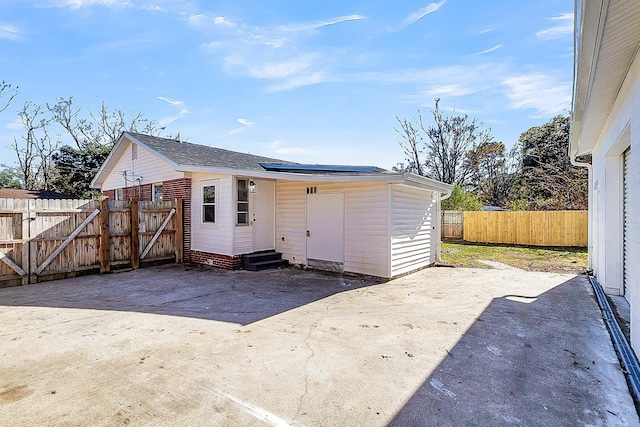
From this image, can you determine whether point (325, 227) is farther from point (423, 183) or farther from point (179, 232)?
point (179, 232)

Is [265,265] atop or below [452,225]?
below

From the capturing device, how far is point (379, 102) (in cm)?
1655

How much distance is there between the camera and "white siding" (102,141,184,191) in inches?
420

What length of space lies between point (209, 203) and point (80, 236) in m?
3.14

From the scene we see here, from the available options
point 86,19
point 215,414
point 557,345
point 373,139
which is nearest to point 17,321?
point 215,414

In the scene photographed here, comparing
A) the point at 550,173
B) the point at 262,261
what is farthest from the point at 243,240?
the point at 550,173

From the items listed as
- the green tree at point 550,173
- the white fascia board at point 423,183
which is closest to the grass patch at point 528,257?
the white fascia board at point 423,183

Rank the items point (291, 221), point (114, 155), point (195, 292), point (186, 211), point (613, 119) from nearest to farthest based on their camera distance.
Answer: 1. point (613, 119)
2. point (195, 292)
3. point (291, 221)
4. point (186, 211)
5. point (114, 155)

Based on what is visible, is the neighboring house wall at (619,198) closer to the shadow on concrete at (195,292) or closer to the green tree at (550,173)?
the shadow on concrete at (195,292)

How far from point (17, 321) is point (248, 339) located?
3.54m

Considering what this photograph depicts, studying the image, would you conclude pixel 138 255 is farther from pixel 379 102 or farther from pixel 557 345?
pixel 379 102

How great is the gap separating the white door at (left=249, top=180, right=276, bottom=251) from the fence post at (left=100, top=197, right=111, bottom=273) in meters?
3.64

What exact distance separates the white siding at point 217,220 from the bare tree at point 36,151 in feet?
68.9

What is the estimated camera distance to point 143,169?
1174cm
